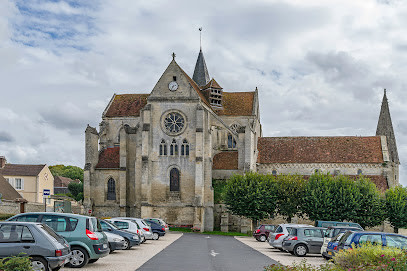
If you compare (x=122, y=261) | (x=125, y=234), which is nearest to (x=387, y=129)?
(x=125, y=234)

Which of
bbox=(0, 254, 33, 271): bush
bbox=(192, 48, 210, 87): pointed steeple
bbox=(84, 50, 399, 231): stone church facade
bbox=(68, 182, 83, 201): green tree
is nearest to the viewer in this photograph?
bbox=(0, 254, 33, 271): bush

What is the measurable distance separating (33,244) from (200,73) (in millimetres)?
59916

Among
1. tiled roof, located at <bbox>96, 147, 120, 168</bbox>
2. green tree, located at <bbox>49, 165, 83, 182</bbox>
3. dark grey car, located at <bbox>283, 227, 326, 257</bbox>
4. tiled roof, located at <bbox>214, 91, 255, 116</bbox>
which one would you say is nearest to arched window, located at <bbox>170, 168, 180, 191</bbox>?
tiled roof, located at <bbox>96, 147, 120, 168</bbox>

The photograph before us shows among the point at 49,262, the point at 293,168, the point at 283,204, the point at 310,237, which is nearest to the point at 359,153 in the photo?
the point at 293,168

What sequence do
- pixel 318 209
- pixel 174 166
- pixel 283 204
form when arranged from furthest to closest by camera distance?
1. pixel 174 166
2. pixel 283 204
3. pixel 318 209

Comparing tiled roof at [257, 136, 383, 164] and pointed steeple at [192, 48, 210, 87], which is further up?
pointed steeple at [192, 48, 210, 87]

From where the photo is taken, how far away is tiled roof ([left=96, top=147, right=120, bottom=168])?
5856 centimetres

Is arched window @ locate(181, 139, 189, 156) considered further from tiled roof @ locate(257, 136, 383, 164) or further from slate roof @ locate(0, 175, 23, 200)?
slate roof @ locate(0, 175, 23, 200)

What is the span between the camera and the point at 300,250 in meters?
26.6

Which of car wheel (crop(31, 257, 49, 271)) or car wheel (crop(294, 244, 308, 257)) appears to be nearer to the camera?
car wheel (crop(31, 257, 49, 271))

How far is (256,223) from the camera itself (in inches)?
2058

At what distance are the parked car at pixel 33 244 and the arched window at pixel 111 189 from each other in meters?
43.0

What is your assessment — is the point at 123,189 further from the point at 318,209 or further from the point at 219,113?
the point at 318,209

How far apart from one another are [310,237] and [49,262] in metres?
15.8
